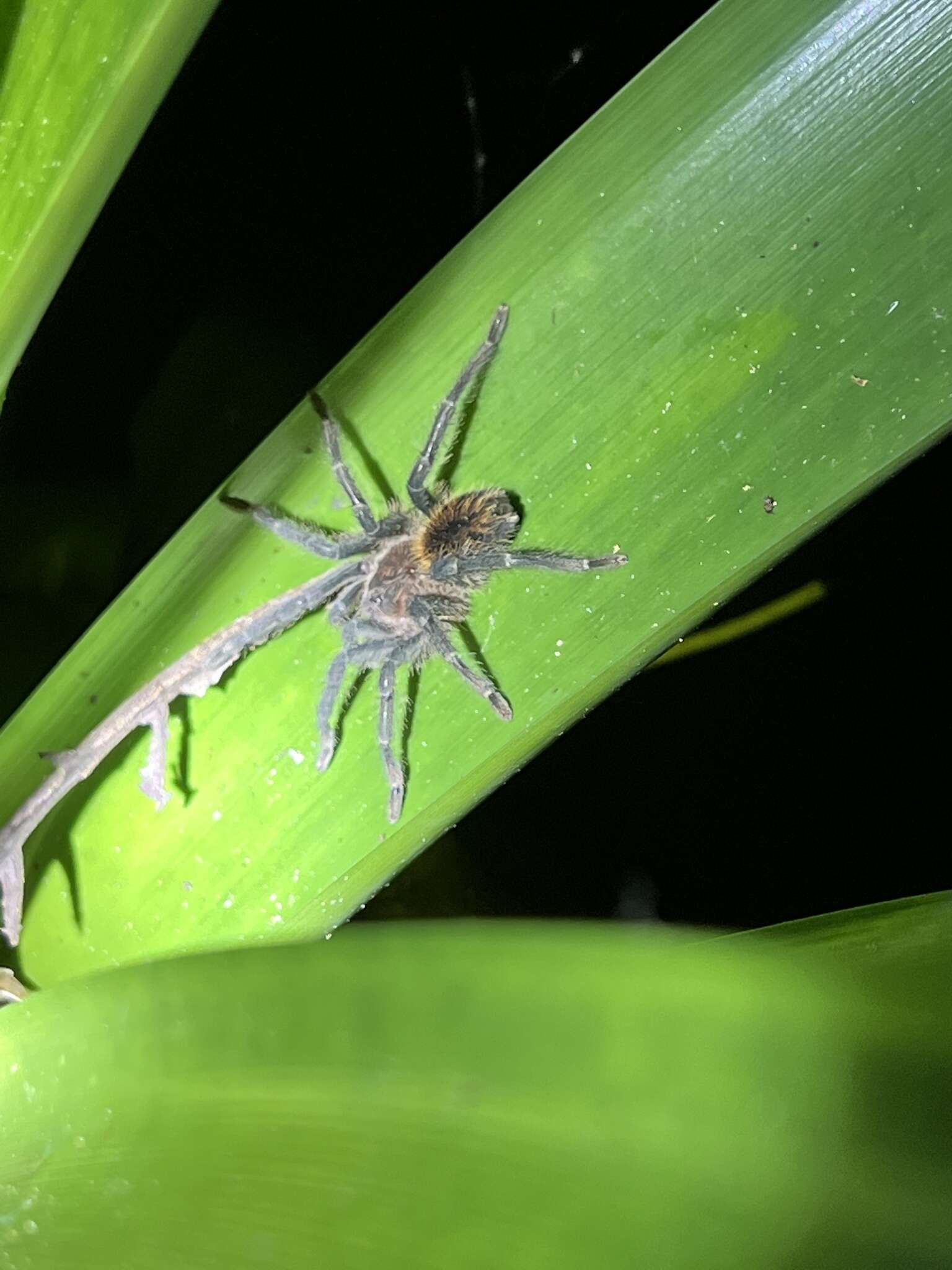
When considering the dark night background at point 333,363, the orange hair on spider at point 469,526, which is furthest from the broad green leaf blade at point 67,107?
the dark night background at point 333,363

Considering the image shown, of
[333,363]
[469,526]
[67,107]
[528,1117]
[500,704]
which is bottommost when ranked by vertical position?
[528,1117]

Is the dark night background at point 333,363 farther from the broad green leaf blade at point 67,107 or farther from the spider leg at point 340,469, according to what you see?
the broad green leaf blade at point 67,107

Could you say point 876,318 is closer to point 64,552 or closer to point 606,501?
point 606,501

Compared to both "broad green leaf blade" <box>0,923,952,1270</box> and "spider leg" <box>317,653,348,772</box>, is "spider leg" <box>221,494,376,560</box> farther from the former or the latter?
"broad green leaf blade" <box>0,923,952,1270</box>

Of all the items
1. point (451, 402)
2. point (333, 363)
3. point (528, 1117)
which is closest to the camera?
point (528, 1117)

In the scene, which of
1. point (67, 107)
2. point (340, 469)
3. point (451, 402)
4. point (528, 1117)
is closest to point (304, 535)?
point (340, 469)

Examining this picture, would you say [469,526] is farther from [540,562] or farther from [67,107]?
[67,107]
